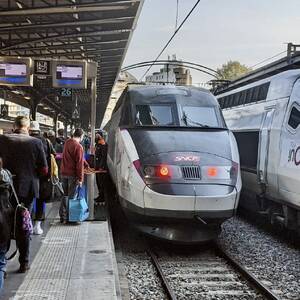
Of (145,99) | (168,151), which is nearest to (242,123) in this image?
(145,99)

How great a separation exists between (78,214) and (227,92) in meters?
8.10

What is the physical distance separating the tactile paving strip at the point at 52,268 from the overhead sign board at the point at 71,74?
3.17 meters

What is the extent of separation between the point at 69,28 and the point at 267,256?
11.4 meters

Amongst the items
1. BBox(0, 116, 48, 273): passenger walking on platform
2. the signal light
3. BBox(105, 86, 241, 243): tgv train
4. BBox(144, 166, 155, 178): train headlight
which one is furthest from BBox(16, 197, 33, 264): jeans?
the signal light

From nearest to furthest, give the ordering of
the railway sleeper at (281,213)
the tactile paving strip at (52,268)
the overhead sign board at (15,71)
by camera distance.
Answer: the tactile paving strip at (52,268)
the railway sleeper at (281,213)
the overhead sign board at (15,71)

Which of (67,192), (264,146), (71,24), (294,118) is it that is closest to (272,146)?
(264,146)

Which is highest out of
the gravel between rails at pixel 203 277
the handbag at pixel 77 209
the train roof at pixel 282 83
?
the train roof at pixel 282 83

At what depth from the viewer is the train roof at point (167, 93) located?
9.94 m

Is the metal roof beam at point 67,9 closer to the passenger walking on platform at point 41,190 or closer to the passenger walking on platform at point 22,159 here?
the passenger walking on platform at point 41,190

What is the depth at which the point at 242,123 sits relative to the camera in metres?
12.8

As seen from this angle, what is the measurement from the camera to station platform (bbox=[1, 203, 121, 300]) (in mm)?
5125

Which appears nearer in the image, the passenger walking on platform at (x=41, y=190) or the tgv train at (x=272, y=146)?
the passenger walking on platform at (x=41, y=190)

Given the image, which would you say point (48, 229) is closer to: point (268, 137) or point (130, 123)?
point (130, 123)

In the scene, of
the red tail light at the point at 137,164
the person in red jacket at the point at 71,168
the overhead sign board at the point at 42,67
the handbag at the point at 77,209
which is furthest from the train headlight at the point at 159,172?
the overhead sign board at the point at 42,67
